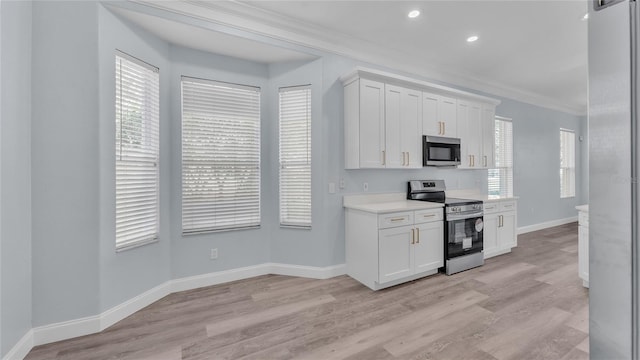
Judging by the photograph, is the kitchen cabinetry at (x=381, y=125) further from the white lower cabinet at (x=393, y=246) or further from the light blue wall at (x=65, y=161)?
the light blue wall at (x=65, y=161)

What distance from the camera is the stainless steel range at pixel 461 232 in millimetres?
3500

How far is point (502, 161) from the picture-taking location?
5.48 meters

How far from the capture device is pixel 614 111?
41 centimetres

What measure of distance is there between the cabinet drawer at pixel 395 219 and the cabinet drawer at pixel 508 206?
1950 millimetres

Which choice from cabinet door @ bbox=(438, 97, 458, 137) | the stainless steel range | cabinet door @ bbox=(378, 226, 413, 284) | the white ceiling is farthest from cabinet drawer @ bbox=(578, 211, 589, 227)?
the white ceiling

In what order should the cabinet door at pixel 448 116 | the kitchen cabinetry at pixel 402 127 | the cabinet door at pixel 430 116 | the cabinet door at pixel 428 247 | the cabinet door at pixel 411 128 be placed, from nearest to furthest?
1. the cabinet door at pixel 428 247
2. the kitchen cabinetry at pixel 402 127
3. the cabinet door at pixel 411 128
4. the cabinet door at pixel 430 116
5. the cabinet door at pixel 448 116

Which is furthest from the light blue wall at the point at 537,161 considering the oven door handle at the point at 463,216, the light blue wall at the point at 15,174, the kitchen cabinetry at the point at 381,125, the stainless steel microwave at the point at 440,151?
the light blue wall at the point at 15,174

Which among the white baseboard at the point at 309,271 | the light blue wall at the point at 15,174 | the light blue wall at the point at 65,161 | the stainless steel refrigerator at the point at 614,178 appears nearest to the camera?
the stainless steel refrigerator at the point at 614,178

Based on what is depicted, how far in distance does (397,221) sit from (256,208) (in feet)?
5.74

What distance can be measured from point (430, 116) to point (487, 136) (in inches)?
54.7

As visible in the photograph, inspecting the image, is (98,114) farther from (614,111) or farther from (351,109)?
(614,111)

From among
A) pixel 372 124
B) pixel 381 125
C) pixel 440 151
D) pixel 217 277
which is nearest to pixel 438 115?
pixel 440 151

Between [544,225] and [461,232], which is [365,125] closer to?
[461,232]

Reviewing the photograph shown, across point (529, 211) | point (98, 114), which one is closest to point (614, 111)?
point (98, 114)
